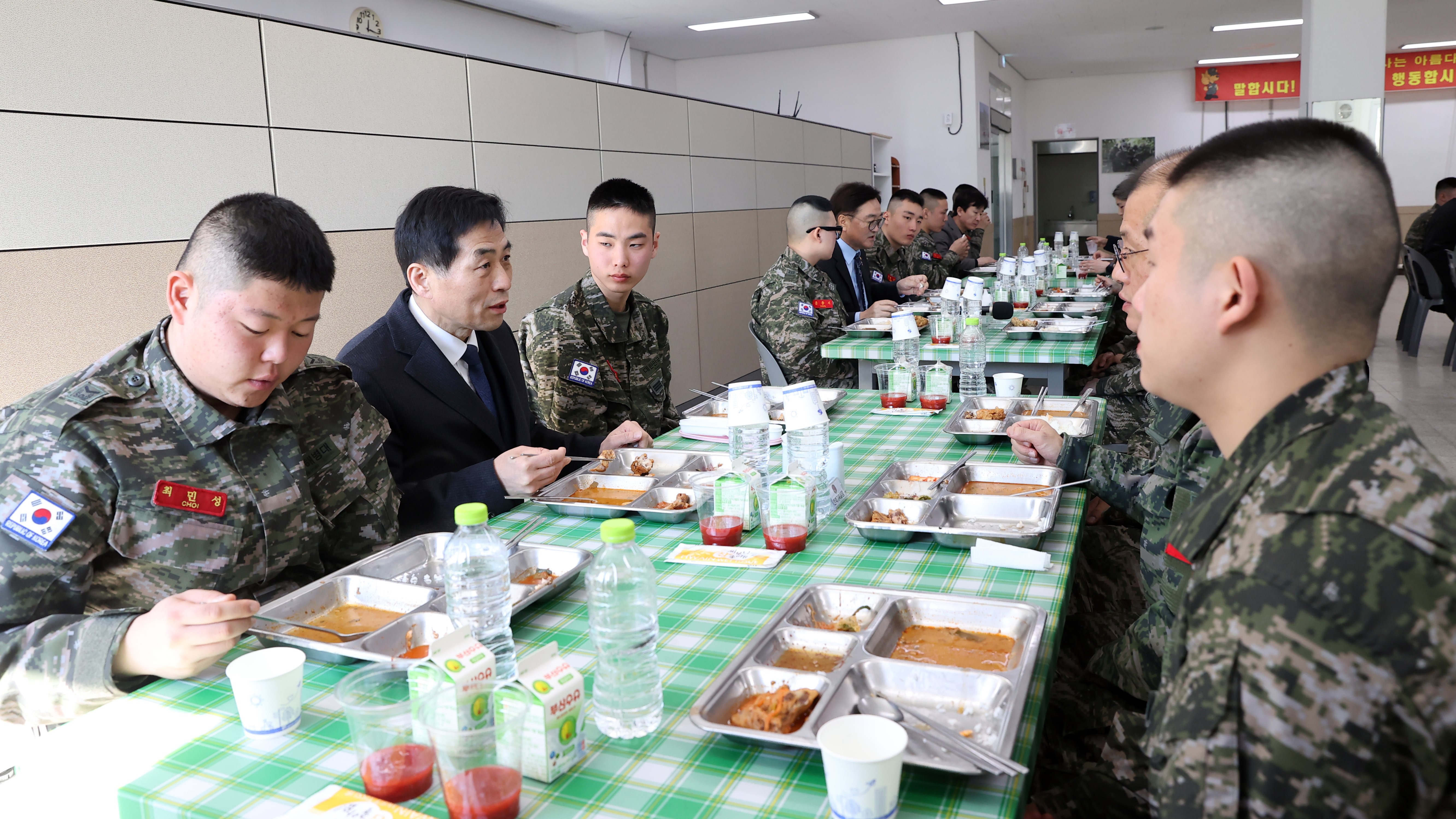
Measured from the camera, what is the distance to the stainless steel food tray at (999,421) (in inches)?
99.0

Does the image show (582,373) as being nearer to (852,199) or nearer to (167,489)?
(167,489)

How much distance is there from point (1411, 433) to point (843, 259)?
5096mm

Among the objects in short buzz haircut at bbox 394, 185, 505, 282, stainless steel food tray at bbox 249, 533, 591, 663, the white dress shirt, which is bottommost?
stainless steel food tray at bbox 249, 533, 591, 663

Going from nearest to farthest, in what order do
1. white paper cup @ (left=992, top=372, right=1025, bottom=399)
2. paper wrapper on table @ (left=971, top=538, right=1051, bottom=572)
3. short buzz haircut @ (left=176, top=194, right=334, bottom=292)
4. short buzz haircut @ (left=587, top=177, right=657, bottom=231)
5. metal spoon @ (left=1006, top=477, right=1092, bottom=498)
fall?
short buzz haircut @ (left=176, top=194, right=334, bottom=292) → paper wrapper on table @ (left=971, top=538, right=1051, bottom=572) → metal spoon @ (left=1006, top=477, right=1092, bottom=498) → white paper cup @ (left=992, top=372, right=1025, bottom=399) → short buzz haircut @ (left=587, top=177, right=657, bottom=231)

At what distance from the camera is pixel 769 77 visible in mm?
11289

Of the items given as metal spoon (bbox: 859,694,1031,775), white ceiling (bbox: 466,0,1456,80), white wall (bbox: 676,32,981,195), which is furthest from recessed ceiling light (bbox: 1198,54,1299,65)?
metal spoon (bbox: 859,694,1031,775)

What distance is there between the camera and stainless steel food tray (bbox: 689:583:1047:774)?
1096 millimetres

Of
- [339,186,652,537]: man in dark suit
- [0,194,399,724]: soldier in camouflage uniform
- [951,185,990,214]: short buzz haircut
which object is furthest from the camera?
[951,185,990,214]: short buzz haircut

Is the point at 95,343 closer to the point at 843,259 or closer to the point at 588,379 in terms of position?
the point at 588,379

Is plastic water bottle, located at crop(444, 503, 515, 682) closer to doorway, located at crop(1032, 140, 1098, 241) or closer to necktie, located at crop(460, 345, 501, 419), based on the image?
necktie, located at crop(460, 345, 501, 419)

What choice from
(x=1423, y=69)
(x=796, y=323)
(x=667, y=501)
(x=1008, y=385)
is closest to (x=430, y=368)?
(x=667, y=501)

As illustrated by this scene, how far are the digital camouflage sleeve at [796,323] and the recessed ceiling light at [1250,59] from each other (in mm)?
11870

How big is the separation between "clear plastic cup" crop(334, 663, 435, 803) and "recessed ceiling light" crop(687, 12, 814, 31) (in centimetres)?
900

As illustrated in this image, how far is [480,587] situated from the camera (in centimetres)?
139
